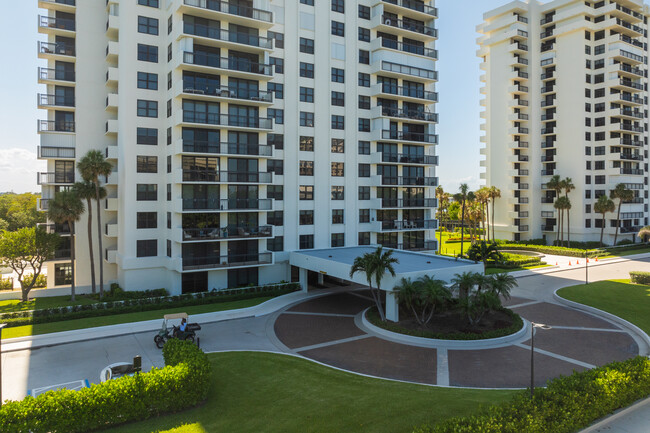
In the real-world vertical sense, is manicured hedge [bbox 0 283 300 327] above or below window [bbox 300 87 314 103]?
below

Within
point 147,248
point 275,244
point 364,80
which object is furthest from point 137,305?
point 364,80

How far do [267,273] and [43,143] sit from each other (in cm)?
2632

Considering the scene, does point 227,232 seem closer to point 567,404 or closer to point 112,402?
point 112,402

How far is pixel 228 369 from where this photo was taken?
21.0m

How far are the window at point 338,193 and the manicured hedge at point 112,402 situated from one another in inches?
1111

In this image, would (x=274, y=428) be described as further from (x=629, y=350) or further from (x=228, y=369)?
(x=629, y=350)

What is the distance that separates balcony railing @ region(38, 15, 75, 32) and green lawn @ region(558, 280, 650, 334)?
54.7 m

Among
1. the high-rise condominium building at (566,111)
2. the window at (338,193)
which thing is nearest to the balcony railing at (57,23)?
the window at (338,193)

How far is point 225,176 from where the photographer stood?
37906 mm

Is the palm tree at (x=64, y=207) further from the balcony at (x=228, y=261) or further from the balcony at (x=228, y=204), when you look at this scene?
the balcony at (x=228, y=261)

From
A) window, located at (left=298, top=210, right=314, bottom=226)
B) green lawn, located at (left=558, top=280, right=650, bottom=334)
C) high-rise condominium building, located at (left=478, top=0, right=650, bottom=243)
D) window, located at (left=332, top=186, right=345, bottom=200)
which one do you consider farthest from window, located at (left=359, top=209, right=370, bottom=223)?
high-rise condominium building, located at (left=478, top=0, right=650, bottom=243)

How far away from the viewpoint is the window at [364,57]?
45.9 metres

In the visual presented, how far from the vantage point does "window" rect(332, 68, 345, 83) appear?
145 ft

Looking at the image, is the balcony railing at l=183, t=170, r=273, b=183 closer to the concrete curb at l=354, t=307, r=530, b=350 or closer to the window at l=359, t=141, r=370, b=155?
the window at l=359, t=141, r=370, b=155
